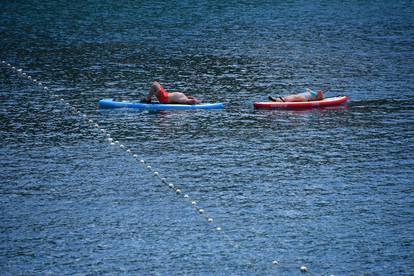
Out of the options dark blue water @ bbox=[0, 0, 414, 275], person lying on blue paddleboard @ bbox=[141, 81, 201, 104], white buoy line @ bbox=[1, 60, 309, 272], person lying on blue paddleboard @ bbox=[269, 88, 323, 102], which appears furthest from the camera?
person lying on blue paddleboard @ bbox=[141, 81, 201, 104]

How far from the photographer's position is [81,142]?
21.5 metres

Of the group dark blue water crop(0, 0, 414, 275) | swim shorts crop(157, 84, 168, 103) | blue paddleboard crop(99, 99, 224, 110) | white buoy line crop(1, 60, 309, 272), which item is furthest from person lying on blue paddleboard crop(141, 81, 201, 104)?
white buoy line crop(1, 60, 309, 272)

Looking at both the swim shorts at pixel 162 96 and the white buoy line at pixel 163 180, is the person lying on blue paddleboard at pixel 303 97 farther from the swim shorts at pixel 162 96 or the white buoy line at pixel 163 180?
the white buoy line at pixel 163 180

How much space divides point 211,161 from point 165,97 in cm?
558

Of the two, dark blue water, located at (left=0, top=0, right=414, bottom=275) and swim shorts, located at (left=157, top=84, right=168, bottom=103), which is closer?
dark blue water, located at (left=0, top=0, right=414, bottom=275)

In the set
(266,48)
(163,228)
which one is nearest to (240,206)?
(163,228)

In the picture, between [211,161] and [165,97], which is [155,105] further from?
[211,161]

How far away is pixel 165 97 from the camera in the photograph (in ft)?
82.1

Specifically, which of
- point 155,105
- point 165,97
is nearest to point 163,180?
point 155,105

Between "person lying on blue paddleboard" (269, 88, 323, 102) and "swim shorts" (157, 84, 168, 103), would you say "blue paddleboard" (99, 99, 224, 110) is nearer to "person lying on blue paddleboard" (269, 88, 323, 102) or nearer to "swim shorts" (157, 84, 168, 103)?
"swim shorts" (157, 84, 168, 103)

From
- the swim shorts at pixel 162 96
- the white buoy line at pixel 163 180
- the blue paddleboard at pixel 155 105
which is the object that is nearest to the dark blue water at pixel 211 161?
the white buoy line at pixel 163 180

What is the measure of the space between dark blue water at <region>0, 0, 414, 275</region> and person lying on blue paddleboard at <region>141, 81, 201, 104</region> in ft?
2.38

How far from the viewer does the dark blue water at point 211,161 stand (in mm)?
14711

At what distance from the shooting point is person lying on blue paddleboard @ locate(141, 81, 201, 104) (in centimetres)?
2492
